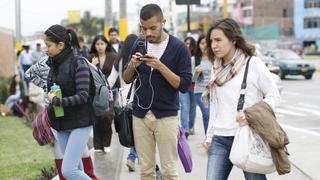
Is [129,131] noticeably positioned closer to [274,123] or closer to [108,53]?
[274,123]

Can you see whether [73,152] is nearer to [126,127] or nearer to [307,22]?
[126,127]

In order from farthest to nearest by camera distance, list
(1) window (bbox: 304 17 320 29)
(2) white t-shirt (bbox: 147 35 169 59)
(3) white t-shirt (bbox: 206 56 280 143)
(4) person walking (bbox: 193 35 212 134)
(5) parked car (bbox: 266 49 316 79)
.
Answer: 1. (1) window (bbox: 304 17 320 29)
2. (5) parked car (bbox: 266 49 316 79)
3. (4) person walking (bbox: 193 35 212 134)
4. (2) white t-shirt (bbox: 147 35 169 59)
5. (3) white t-shirt (bbox: 206 56 280 143)

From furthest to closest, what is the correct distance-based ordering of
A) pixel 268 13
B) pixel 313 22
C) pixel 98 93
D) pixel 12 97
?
pixel 268 13, pixel 313 22, pixel 12 97, pixel 98 93

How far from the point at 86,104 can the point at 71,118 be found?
17 cm

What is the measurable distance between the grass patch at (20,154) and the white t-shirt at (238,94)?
147 inches

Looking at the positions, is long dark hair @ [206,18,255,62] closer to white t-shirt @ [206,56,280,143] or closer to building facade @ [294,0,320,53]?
white t-shirt @ [206,56,280,143]

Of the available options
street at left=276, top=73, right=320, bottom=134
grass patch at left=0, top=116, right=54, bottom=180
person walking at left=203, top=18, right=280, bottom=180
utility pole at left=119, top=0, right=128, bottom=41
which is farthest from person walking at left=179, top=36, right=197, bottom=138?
utility pole at left=119, top=0, right=128, bottom=41

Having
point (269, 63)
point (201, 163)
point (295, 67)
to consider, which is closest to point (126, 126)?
point (201, 163)

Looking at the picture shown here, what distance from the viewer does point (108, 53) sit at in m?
8.29

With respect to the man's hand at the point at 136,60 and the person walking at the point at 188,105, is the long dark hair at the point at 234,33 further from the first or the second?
the person walking at the point at 188,105

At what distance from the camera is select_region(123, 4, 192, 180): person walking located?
4746 millimetres

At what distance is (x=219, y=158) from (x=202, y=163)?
12.3 ft

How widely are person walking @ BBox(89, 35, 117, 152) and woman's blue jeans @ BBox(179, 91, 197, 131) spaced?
1.61 metres

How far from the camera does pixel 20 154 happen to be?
936 centimetres
